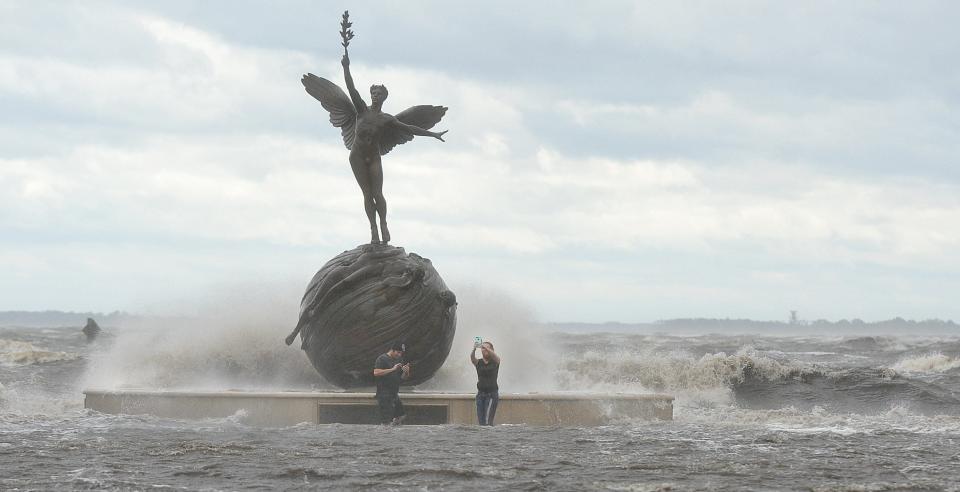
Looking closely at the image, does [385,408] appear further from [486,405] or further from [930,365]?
[930,365]

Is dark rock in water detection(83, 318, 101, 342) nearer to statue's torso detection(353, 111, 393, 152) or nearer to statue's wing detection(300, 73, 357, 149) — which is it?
statue's wing detection(300, 73, 357, 149)

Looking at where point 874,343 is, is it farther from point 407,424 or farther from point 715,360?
point 407,424

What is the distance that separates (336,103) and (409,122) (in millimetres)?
1075

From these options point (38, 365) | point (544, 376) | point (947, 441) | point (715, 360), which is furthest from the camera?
point (38, 365)

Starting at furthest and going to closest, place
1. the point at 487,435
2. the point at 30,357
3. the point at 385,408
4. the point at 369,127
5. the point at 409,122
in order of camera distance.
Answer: the point at 30,357, the point at 409,122, the point at 369,127, the point at 385,408, the point at 487,435

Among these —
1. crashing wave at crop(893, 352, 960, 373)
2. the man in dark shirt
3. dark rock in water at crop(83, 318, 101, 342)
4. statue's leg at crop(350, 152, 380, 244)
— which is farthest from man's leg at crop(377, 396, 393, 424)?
dark rock in water at crop(83, 318, 101, 342)

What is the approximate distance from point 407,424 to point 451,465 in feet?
13.4

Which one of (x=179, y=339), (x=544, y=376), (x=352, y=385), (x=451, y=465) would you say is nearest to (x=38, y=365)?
(x=179, y=339)

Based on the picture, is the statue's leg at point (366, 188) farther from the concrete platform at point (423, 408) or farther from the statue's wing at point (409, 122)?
the concrete platform at point (423, 408)

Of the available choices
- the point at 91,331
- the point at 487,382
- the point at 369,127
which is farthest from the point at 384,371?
the point at 91,331

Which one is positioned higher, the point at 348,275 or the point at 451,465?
the point at 348,275

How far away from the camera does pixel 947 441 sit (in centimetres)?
1329

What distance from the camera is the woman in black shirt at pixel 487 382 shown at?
13961mm

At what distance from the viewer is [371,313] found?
1444 cm
